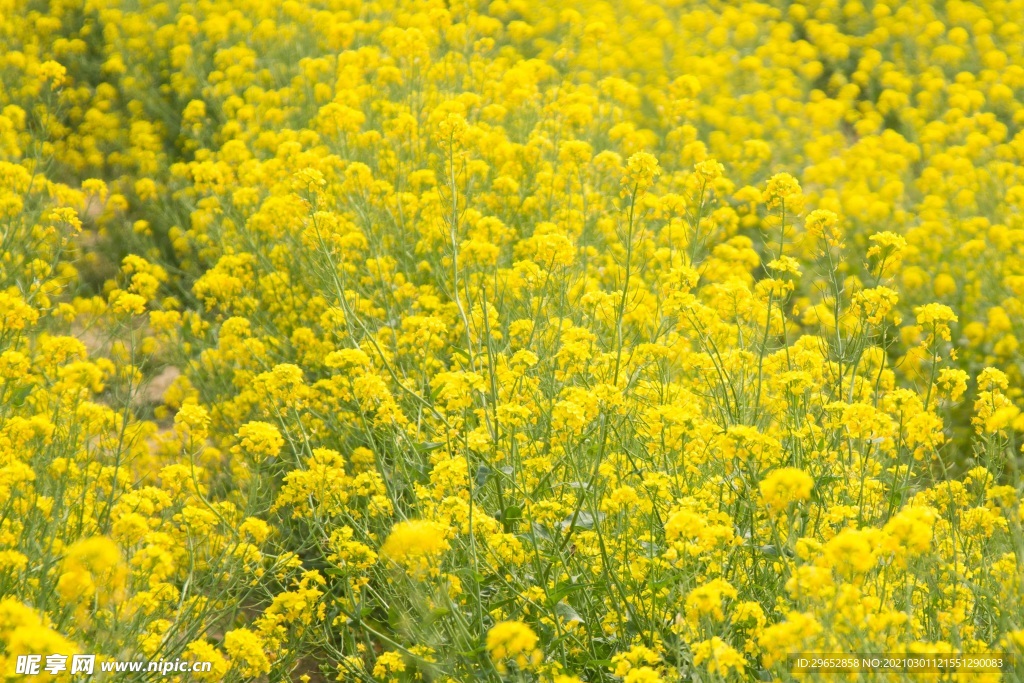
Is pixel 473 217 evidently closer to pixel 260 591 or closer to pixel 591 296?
pixel 591 296

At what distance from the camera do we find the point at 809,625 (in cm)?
223

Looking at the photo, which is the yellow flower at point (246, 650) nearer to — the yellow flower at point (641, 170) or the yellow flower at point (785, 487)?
the yellow flower at point (785, 487)

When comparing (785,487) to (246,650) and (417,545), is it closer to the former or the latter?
(417,545)

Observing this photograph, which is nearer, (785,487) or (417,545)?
(785,487)

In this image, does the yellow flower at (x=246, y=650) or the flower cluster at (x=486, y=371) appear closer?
the flower cluster at (x=486, y=371)

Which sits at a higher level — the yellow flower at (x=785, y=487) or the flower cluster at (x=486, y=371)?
the yellow flower at (x=785, y=487)

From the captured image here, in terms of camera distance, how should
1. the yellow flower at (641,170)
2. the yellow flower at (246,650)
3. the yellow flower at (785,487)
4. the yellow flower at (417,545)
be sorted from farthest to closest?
the yellow flower at (641,170), the yellow flower at (246,650), the yellow flower at (417,545), the yellow flower at (785,487)

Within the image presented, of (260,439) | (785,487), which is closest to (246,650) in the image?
(260,439)

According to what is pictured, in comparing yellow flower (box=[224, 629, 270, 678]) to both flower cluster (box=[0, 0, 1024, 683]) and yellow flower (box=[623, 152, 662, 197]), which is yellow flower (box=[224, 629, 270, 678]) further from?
yellow flower (box=[623, 152, 662, 197])

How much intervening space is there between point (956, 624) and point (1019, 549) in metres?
0.27

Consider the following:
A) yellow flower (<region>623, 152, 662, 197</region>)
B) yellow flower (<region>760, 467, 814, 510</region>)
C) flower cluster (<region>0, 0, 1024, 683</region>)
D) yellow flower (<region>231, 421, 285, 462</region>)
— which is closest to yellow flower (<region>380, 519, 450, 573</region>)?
flower cluster (<region>0, 0, 1024, 683</region>)

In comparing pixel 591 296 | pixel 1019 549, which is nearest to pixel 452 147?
pixel 591 296

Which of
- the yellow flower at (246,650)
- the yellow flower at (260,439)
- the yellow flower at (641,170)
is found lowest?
the yellow flower at (246,650)

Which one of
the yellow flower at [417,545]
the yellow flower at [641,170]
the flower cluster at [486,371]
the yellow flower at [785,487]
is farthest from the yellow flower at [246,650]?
the yellow flower at [641,170]
